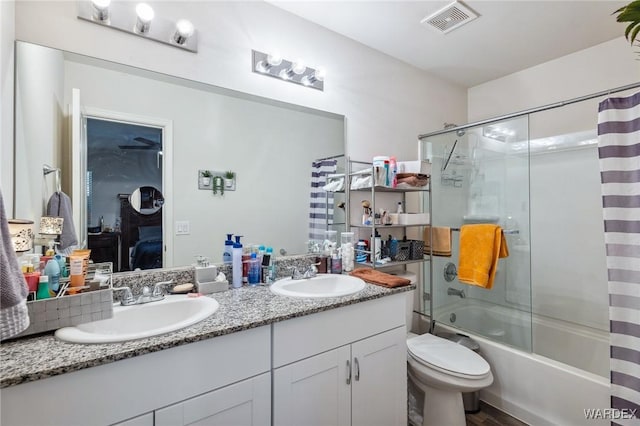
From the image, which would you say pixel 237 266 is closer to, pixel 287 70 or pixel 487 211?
pixel 287 70

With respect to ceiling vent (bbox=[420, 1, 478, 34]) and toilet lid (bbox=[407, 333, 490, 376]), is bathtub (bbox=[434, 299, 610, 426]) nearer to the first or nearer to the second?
toilet lid (bbox=[407, 333, 490, 376])

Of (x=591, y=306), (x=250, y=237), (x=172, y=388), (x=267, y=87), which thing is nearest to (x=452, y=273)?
(x=591, y=306)

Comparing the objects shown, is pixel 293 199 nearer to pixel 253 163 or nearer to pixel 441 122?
pixel 253 163

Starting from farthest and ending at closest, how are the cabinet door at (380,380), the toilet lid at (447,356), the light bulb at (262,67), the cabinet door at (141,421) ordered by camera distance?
the light bulb at (262,67) → the toilet lid at (447,356) → the cabinet door at (380,380) → the cabinet door at (141,421)

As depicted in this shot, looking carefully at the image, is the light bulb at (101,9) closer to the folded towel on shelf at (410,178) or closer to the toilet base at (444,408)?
the folded towel on shelf at (410,178)

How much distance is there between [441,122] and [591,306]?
5.87ft

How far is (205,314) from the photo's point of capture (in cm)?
103

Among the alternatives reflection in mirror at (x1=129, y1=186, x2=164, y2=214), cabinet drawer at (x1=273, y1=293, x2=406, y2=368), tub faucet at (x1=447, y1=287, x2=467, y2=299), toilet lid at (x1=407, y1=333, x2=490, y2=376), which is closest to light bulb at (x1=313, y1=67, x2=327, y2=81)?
reflection in mirror at (x1=129, y1=186, x2=164, y2=214)

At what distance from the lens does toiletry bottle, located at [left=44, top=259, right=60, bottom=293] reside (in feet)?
3.17

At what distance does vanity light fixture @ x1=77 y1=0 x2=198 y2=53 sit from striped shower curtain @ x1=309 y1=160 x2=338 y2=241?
91 centimetres

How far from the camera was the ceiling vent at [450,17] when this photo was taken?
170cm

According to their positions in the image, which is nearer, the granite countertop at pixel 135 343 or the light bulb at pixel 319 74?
the granite countertop at pixel 135 343

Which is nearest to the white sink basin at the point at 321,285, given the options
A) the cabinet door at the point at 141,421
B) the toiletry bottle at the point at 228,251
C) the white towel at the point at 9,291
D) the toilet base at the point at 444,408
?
the toiletry bottle at the point at 228,251

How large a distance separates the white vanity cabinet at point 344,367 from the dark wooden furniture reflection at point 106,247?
2.57 ft
